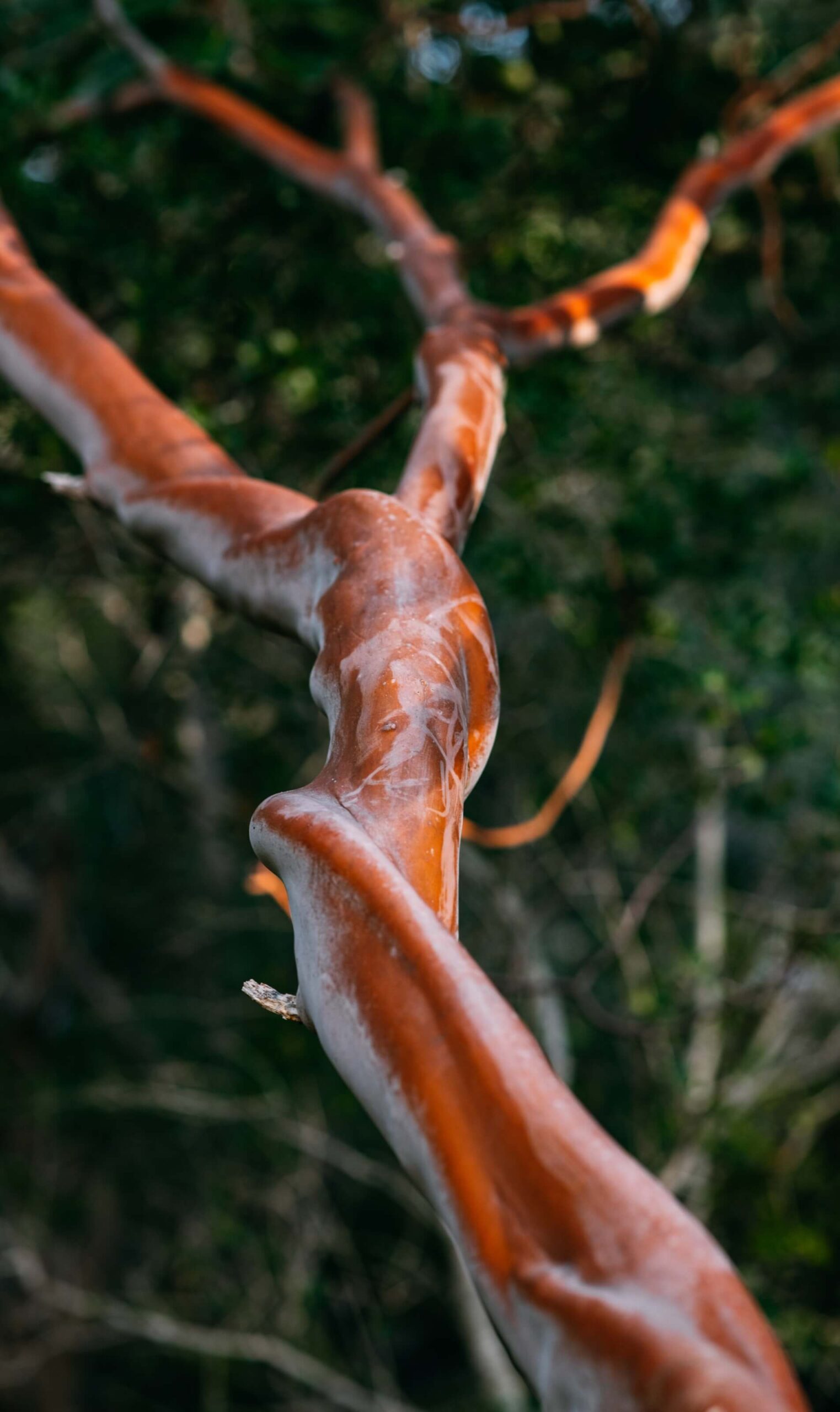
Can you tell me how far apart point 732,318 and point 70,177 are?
3.24 meters

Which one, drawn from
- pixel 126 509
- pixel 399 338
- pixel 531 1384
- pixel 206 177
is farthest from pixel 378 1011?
pixel 206 177

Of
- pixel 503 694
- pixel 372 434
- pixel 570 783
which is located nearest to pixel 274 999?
pixel 372 434

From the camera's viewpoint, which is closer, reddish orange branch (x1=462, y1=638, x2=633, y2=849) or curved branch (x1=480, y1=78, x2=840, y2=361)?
curved branch (x1=480, y1=78, x2=840, y2=361)

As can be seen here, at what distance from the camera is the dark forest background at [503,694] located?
112 inches

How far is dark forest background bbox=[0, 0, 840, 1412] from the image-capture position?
2854 millimetres

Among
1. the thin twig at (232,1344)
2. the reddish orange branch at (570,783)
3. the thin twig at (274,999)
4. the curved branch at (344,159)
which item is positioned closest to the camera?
the thin twig at (274,999)

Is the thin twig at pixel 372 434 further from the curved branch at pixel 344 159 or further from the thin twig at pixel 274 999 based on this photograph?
the thin twig at pixel 274 999

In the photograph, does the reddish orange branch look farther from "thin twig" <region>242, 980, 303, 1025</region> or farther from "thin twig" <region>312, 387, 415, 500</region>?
"thin twig" <region>242, 980, 303, 1025</region>

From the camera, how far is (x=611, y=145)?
3.32m

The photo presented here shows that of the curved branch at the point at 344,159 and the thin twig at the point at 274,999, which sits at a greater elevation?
the curved branch at the point at 344,159

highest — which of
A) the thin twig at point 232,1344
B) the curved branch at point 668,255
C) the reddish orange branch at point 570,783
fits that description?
the curved branch at point 668,255

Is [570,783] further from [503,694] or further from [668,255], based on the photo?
[503,694]

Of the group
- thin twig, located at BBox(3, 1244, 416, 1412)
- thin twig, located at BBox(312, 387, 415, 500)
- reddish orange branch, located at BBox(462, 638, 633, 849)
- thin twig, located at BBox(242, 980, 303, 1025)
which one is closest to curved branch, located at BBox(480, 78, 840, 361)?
thin twig, located at BBox(312, 387, 415, 500)

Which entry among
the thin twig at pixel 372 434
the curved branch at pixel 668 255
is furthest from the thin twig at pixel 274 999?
the curved branch at pixel 668 255
